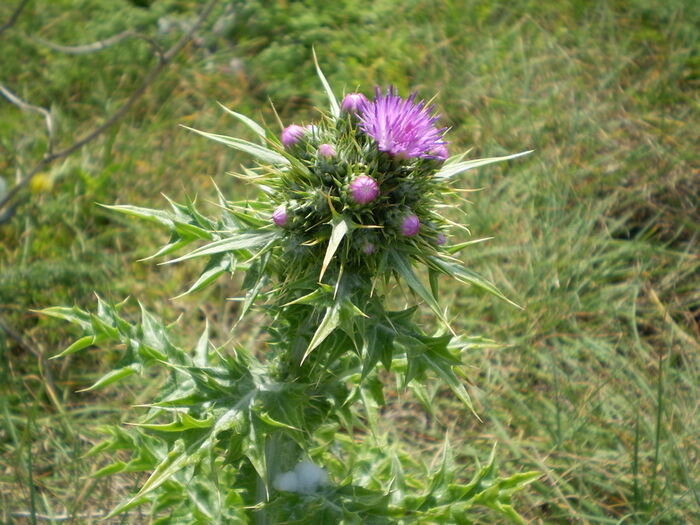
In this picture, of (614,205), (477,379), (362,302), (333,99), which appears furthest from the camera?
(614,205)

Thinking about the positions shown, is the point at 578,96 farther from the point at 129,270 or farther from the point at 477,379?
the point at 129,270

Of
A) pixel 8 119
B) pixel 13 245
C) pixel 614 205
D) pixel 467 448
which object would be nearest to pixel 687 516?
pixel 467 448

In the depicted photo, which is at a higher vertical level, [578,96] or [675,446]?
[578,96]

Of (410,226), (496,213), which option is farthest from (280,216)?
(496,213)

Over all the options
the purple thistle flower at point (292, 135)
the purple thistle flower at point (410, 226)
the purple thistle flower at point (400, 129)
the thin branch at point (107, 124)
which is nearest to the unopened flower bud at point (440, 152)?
the purple thistle flower at point (400, 129)

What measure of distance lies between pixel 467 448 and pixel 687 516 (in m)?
1.02

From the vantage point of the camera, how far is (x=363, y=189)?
1.95 metres

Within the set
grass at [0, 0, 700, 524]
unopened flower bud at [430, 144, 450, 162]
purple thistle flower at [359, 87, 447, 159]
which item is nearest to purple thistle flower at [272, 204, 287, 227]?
purple thistle flower at [359, 87, 447, 159]

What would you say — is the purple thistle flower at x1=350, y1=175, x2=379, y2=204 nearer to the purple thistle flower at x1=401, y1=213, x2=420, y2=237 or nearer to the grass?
the purple thistle flower at x1=401, y1=213, x2=420, y2=237

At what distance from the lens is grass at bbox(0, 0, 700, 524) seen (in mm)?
3277

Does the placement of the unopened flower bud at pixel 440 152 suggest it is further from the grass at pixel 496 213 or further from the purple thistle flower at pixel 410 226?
the grass at pixel 496 213

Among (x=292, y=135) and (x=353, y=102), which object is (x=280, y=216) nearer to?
(x=292, y=135)

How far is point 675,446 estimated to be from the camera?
3086 millimetres

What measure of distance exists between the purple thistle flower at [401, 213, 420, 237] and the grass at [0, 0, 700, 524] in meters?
1.61
